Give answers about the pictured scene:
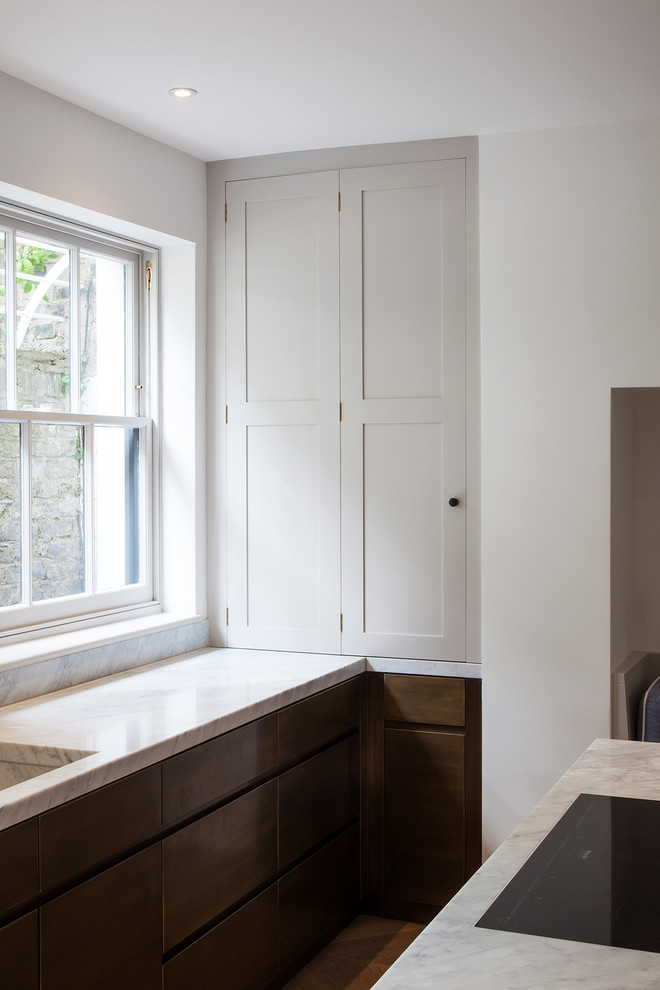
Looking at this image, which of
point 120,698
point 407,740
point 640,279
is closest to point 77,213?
point 120,698

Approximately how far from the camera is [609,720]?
3.18 m

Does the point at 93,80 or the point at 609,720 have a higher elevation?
the point at 93,80

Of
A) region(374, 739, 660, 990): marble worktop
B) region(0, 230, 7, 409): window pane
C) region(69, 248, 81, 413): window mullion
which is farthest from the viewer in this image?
region(69, 248, 81, 413): window mullion

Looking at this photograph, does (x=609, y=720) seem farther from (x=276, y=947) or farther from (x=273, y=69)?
(x=273, y=69)

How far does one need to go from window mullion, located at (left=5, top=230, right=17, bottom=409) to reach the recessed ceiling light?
63 centimetres

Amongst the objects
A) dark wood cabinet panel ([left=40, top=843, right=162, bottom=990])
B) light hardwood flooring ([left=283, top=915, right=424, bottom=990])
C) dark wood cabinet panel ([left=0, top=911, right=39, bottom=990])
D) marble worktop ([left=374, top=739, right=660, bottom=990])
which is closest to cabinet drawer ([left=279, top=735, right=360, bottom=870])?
light hardwood flooring ([left=283, top=915, right=424, bottom=990])

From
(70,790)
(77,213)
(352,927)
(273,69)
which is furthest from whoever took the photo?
(352,927)

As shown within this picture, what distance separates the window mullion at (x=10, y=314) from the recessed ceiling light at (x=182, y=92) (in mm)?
628

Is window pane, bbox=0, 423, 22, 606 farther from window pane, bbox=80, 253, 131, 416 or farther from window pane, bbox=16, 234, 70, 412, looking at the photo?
window pane, bbox=80, 253, 131, 416

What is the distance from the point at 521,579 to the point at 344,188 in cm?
148

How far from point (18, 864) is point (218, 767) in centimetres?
75

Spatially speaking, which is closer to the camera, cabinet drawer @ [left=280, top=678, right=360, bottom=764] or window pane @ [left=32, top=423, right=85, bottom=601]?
cabinet drawer @ [left=280, top=678, right=360, bottom=764]

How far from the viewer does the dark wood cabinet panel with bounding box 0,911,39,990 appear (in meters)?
1.84

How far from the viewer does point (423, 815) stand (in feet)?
11.1
